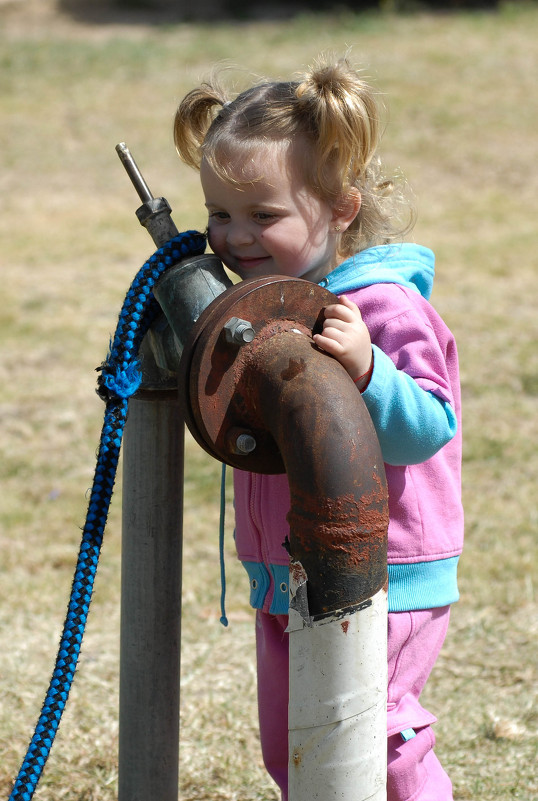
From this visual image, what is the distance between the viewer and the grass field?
8.91ft

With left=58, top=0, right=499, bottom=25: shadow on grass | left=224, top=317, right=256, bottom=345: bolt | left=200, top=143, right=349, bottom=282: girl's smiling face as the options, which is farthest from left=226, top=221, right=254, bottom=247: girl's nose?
left=58, top=0, right=499, bottom=25: shadow on grass

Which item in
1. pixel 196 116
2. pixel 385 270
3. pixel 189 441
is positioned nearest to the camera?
pixel 385 270

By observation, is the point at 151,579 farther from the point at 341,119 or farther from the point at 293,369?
the point at 341,119

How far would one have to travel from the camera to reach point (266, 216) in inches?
71.7

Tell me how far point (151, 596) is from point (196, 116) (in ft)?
3.21

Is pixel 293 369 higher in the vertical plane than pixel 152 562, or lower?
higher

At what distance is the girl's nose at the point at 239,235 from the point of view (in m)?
1.80

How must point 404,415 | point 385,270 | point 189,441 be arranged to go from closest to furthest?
point 404,415
point 385,270
point 189,441

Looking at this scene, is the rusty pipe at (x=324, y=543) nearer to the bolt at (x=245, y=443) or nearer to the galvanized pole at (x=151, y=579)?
the bolt at (x=245, y=443)

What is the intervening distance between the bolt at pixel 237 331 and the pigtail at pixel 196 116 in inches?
28.2

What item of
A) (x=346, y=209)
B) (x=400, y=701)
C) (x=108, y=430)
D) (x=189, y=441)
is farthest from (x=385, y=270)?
(x=189, y=441)

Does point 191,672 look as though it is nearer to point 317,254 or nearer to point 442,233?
point 317,254

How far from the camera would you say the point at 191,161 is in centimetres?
215

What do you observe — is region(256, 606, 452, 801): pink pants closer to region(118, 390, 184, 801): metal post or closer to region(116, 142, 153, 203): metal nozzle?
region(118, 390, 184, 801): metal post
